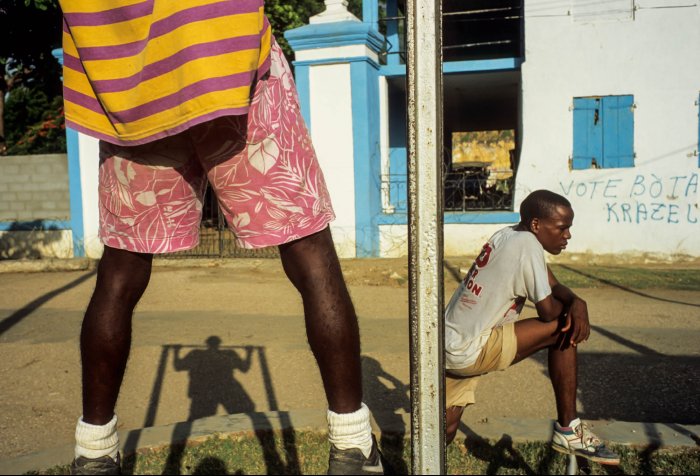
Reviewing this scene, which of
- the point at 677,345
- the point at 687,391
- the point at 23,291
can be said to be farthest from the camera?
the point at 23,291

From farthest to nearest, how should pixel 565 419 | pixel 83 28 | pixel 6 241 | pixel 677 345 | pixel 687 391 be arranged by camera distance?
pixel 6 241 < pixel 677 345 < pixel 687 391 < pixel 565 419 < pixel 83 28

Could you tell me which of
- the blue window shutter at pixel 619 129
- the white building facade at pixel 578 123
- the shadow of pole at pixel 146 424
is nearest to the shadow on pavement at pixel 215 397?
the shadow of pole at pixel 146 424

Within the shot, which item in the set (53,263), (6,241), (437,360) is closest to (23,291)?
(53,263)

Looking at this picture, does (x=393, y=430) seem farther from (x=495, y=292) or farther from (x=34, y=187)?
(x=34, y=187)

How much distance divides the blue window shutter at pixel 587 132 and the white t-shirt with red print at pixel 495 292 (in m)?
9.24

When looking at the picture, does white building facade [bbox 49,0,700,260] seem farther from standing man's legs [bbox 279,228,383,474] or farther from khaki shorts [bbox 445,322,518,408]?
standing man's legs [bbox 279,228,383,474]

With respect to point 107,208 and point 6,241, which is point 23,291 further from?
point 107,208

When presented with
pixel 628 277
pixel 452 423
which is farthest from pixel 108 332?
pixel 628 277

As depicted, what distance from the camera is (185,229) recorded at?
200cm

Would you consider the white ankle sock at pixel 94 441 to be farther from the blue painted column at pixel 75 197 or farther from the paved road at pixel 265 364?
the blue painted column at pixel 75 197

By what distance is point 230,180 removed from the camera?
1836 millimetres

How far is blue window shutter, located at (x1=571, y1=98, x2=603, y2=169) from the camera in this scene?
38.0ft

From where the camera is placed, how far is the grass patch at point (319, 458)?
2.67m

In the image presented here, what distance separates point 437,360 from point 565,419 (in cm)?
150
